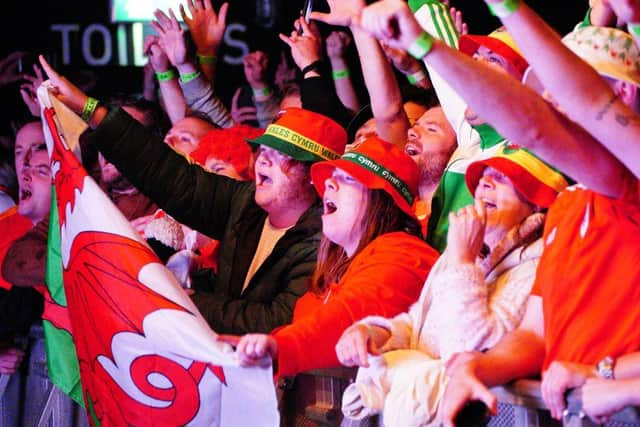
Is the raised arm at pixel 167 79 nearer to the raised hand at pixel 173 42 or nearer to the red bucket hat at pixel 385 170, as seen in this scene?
the raised hand at pixel 173 42

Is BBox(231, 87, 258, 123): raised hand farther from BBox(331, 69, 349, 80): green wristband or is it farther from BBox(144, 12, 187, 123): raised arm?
BBox(331, 69, 349, 80): green wristband

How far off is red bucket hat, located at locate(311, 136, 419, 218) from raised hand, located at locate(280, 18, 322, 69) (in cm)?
136

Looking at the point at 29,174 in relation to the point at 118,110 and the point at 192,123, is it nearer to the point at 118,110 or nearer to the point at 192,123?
the point at 192,123

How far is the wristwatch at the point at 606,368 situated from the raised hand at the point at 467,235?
54 centimetres

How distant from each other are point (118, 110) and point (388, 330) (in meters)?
1.55

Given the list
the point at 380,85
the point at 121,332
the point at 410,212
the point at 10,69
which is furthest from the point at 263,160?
→ the point at 10,69

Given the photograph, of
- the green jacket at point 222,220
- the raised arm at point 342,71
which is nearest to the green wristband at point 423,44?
the green jacket at point 222,220

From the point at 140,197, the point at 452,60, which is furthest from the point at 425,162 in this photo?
the point at 452,60

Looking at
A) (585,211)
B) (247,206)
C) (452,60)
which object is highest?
(452,60)

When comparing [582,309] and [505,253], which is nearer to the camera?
[582,309]

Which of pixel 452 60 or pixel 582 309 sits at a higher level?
pixel 452 60

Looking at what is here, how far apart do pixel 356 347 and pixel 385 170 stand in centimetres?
82

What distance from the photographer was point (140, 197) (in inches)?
192

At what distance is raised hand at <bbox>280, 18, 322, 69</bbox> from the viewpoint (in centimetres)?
479
